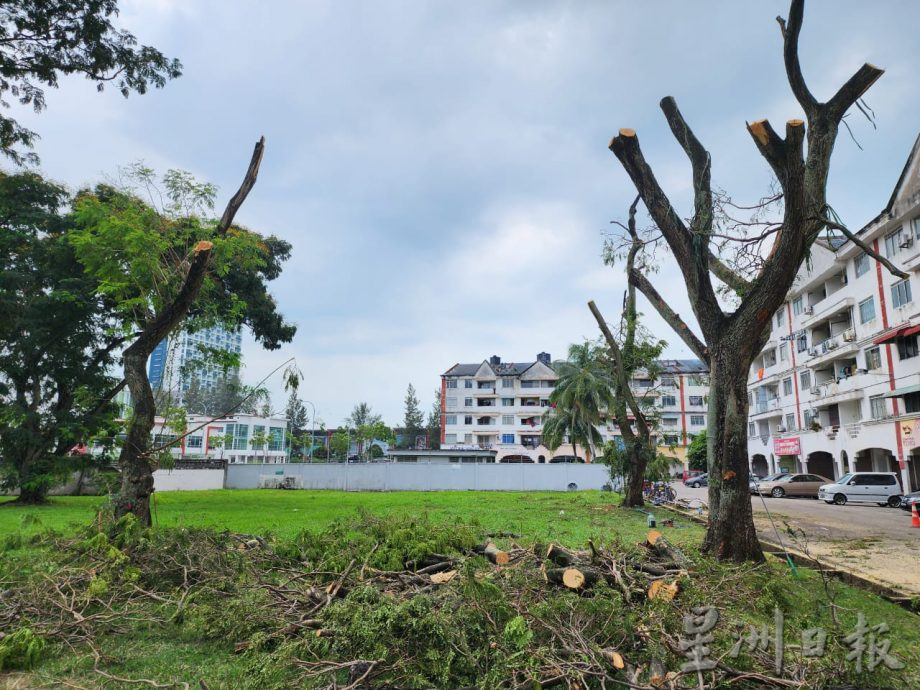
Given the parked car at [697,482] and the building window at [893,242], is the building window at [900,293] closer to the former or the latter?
the building window at [893,242]

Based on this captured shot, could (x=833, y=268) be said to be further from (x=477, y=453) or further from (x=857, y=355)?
(x=477, y=453)

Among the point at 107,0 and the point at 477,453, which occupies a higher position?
the point at 107,0

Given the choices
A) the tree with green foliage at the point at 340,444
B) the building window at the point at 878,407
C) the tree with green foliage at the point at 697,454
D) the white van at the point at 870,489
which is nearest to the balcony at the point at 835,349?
the building window at the point at 878,407

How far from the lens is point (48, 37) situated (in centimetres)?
883

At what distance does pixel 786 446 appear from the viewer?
39.0 meters

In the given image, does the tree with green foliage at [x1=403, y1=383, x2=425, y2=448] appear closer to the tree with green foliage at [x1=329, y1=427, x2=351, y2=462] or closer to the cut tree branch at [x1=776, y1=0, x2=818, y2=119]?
the tree with green foliage at [x1=329, y1=427, x2=351, y2=462]

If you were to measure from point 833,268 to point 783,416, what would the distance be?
11.6 meters

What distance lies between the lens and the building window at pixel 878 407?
93.3 ft

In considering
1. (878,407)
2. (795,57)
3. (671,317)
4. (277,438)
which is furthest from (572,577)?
(277,438)

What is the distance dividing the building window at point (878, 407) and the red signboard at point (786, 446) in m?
8.19

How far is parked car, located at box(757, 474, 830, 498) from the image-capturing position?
29.6 m

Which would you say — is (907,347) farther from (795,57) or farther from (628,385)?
(795,57)

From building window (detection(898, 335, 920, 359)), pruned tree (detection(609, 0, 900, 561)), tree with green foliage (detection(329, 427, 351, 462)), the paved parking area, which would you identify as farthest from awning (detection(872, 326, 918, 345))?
tree with green foliage (detection(329, 427, 351, 462))

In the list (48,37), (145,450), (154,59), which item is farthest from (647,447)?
(48,37)
